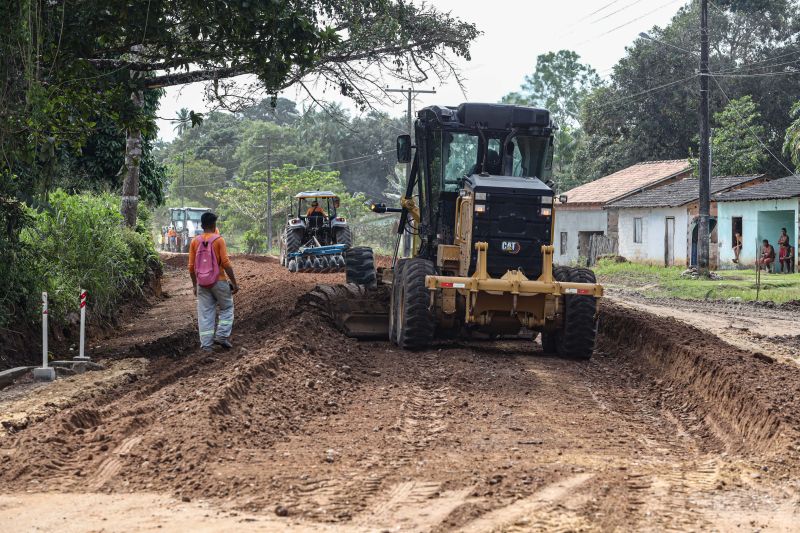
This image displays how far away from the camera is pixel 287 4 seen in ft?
44.2

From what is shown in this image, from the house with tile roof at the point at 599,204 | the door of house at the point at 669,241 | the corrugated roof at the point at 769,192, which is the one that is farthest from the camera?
the house with tile roof at the point at 599,204

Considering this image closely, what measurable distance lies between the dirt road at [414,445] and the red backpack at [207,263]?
101 cm

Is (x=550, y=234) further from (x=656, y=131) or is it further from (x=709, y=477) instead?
(x=656, y=131)

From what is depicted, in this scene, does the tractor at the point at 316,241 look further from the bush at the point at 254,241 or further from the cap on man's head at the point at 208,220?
the bush at the point at 254,241

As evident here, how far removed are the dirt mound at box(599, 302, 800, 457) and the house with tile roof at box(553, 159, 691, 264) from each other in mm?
32132

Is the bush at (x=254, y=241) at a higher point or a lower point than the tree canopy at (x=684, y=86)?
lower

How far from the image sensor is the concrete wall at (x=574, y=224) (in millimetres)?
50000

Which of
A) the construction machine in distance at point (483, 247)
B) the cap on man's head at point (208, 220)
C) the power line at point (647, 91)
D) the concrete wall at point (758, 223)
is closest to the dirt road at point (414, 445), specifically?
the construction machine in distance at point (483, 247)

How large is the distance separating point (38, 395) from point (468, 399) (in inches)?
177

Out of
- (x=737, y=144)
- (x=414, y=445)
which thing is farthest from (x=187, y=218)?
(x=414, y=445)

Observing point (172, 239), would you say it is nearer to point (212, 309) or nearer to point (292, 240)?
point (292, 240)

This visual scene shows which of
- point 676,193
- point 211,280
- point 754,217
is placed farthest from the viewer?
point 676,193

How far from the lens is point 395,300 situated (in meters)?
14.2

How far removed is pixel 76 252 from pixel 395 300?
5509 mm
